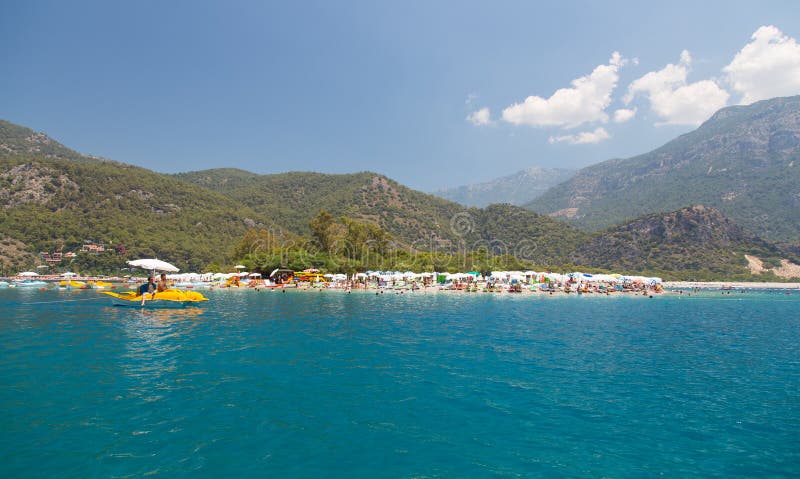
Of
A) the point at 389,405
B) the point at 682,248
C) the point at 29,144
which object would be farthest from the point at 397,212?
the point at 29,144

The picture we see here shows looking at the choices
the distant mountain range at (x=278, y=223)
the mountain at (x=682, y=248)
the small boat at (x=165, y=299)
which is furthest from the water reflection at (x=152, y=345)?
the mountain at (x=682, y=248)

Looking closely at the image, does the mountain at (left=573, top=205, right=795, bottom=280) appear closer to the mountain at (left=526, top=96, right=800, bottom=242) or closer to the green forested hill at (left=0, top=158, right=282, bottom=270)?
the mountain at (left=526, top=96, right=800, bottom=242)

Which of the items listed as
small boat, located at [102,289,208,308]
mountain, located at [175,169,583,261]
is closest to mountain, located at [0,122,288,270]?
mountain, located at [175,169,583,261]

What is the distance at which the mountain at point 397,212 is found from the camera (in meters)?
140

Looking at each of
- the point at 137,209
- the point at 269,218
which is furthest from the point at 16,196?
the point at 269,218

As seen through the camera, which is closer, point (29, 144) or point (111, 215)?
point (111, 215)

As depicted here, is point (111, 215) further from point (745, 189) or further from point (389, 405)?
point (745, 189)

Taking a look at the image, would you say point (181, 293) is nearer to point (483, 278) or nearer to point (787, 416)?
point (787, 416)

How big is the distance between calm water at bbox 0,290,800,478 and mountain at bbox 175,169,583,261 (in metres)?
116

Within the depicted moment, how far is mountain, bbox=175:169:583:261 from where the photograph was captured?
458ft

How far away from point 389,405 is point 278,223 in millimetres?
138684

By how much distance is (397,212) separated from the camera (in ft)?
493

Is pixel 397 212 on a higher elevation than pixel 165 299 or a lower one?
higher

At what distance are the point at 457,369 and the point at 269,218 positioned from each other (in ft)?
456
